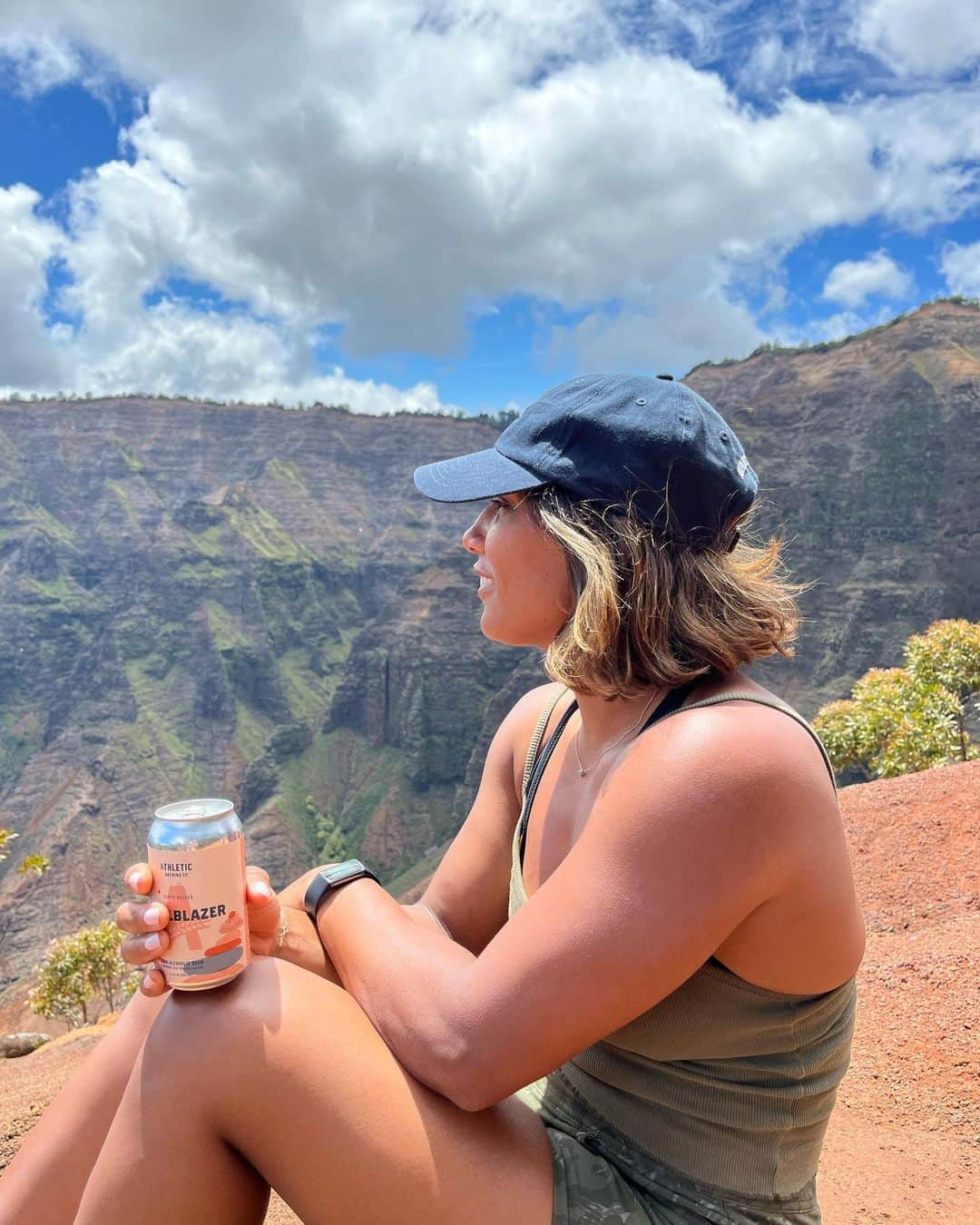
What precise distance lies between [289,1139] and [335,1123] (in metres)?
0.09

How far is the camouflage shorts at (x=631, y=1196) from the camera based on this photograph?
1.78m

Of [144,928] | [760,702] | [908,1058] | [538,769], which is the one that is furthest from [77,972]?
[760,702]

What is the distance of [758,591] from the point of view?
6.95 feet

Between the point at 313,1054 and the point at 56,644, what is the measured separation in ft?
334

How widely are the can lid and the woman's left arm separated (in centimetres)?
58

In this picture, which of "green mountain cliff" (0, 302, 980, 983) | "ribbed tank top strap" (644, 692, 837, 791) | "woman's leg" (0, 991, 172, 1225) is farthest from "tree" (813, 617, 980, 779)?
"green mountain cliff" (0, 302, 980, 983)

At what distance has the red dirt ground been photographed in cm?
337

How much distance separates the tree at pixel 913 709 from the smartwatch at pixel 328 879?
11.9m

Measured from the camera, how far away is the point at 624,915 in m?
1.66

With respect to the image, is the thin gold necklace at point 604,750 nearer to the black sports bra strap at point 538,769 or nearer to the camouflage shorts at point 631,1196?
the black sports bra strap at point 538,769

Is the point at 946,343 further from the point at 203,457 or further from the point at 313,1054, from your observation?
the point at 203,457

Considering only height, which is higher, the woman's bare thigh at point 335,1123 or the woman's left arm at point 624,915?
the woman's left arm at point 624,915

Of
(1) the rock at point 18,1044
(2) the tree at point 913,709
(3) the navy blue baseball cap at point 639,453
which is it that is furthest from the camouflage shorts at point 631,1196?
(2) the tree at point 913,709

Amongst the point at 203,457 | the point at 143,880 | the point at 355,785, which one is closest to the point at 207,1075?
the point at 143,880
